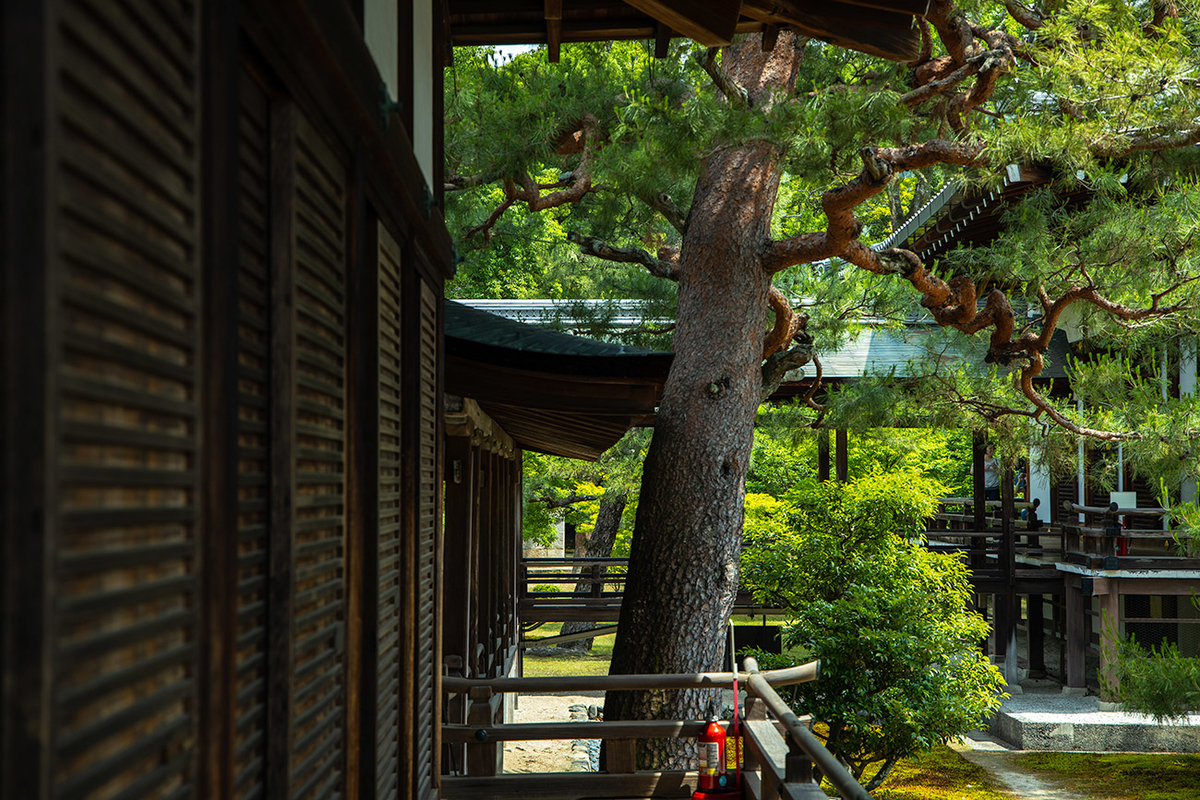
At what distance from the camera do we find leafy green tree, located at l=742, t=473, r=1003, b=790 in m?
8.80

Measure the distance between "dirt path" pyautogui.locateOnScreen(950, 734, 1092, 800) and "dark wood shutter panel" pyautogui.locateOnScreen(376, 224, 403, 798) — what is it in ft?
25.8

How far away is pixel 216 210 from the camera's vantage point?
109 cm

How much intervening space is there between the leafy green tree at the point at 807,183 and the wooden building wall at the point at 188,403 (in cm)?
393

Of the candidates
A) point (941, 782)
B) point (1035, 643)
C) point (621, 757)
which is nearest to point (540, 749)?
point (941, 782)

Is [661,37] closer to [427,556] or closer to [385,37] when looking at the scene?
[385,37]

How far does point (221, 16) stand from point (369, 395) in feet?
3.47

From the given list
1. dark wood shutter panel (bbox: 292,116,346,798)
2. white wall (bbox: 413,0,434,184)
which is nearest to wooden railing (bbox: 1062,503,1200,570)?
white wall (bbox: 413,0,434,184)

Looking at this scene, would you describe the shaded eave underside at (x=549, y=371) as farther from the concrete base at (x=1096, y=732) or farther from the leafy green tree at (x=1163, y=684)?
the concrete base at (x=1096, y=732)

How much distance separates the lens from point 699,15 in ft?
11.6

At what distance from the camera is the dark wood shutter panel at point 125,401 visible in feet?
2.53

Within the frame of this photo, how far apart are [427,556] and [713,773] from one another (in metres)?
2.25

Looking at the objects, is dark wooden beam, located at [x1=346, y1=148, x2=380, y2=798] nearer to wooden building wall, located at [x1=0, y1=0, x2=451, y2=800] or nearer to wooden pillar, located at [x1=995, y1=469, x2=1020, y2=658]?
wooden building wall, located at [x1=0, y1=0, x2=451, y2=800]

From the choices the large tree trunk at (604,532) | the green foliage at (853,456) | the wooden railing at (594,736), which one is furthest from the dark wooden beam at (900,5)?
the large tree trunk at (604,532)

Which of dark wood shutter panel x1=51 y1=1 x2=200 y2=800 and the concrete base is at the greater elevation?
dark wood shutter panel x1=51 y1=1 x2=200 y2=800
